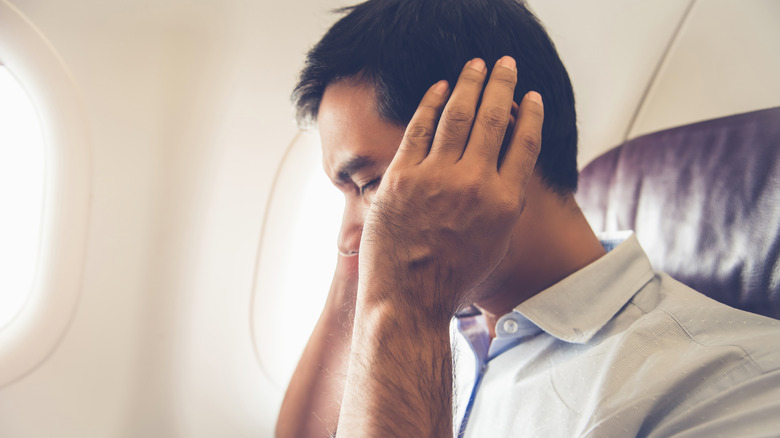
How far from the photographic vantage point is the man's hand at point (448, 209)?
26.5 inches

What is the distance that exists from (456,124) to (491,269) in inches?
9.0

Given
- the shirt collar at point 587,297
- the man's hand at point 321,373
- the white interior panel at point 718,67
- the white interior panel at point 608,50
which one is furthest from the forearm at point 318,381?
the white interior panel at point 718,67

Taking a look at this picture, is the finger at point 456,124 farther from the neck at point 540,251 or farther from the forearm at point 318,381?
the forearm at point 318,381

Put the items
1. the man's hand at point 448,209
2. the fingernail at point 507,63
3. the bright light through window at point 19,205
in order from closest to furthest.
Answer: the man's hand at point 448,209
the fingernail at point 507,63
the bright light through window at point 19,205

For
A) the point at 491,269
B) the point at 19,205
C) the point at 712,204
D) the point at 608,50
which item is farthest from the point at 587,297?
the point at 19,205

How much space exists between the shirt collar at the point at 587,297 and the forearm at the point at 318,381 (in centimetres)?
52

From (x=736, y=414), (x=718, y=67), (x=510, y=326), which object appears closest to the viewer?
(x=736, y=414)

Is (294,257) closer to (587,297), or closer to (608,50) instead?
(587,297)

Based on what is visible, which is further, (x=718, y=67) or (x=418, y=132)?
(x=718, y=67)

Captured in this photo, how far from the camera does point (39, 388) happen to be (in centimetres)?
127

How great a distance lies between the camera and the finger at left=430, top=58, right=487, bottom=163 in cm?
71

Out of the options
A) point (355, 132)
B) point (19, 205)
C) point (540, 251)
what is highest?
point (19, 205)

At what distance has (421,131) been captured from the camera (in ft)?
2.43

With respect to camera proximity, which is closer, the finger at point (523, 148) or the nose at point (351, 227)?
the finger at point (523, 148)
